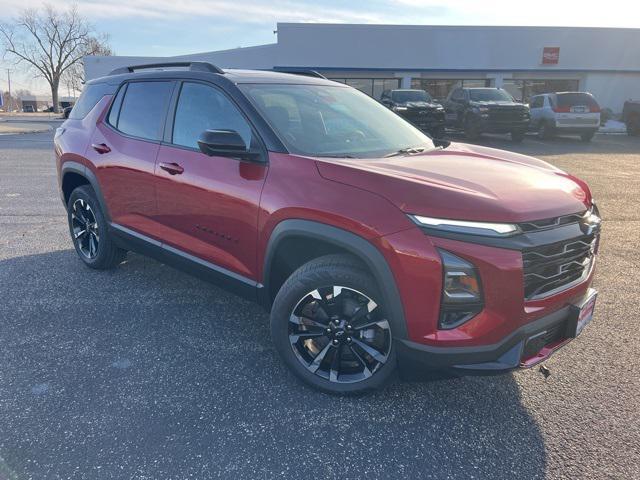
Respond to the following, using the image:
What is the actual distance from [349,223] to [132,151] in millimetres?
2247

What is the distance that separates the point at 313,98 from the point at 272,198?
3.70 ft

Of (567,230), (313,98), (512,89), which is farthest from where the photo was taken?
(512,89)

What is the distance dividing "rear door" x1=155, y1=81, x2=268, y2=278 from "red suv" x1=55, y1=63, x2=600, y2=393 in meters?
0.01

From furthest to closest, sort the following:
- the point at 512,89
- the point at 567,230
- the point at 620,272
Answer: the point at 512,89 < the point at 620,272 < the point at 567,230

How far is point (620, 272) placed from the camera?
4781mm

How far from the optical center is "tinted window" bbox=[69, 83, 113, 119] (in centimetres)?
452

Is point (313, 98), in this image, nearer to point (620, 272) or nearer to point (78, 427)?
point (78, 427)

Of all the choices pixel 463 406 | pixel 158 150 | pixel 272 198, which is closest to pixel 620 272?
pixel 463 406

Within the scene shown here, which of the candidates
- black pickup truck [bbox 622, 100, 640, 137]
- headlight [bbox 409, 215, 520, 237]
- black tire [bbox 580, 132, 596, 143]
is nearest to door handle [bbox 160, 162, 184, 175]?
headlight [bbox 409, 215, 520, 237]

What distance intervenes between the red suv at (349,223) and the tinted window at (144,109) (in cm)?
2

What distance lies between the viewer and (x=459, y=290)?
229 cm

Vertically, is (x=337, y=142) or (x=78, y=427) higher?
(x=337, y=142)

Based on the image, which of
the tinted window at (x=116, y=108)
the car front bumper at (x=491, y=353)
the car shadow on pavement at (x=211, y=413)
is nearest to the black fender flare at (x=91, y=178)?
the tinted window at (x=116, y=108)

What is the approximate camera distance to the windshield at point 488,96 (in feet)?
58.1
